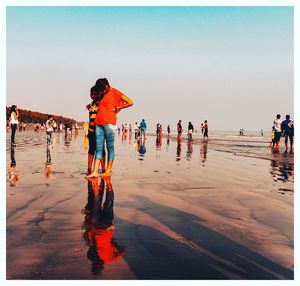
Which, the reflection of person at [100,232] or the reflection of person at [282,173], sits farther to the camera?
the reflection of person at [282,173]

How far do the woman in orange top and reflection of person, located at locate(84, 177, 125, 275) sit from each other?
1.89 metres

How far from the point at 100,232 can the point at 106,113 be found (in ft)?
13.2

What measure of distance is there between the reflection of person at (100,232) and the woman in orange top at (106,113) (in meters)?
1.89

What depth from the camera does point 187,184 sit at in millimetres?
6379

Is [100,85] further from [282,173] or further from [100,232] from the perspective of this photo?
[282,173]

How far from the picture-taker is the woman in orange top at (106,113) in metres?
6.82

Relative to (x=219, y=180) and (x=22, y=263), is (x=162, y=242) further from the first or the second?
(x=219, y=180)

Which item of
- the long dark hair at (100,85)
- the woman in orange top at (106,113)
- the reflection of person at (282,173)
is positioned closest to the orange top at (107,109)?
the woman in orange top at (106,113)

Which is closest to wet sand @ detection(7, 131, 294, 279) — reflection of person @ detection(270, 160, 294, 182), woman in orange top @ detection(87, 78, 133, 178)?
woman in orange top @ detection(87, 78, 133, 178)

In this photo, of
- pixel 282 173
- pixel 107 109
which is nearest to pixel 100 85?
pixel 107 109

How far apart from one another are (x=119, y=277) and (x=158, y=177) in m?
5.17

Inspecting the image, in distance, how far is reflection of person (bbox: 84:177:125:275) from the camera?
2.49 metres

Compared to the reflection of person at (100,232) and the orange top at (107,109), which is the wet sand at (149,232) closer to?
the reflection of person at (100,232)
